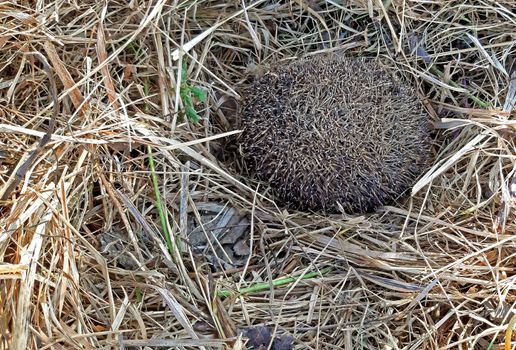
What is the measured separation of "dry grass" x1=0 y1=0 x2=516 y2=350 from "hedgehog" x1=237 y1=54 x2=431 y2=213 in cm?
10

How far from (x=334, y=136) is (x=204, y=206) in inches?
24.7

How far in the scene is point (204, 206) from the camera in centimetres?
265

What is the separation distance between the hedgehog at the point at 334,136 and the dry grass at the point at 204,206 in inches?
4.1

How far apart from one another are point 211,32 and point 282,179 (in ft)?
2.63

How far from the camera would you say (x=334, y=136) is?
262 cm

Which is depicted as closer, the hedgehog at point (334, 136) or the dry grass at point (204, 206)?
the dry grass at point (204, 206)

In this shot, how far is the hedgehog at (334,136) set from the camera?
263 cm

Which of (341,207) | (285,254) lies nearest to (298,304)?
(285,254)

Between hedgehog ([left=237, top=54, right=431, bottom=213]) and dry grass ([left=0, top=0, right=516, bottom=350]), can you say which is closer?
dry grass ([left=0, top=0, right=516, bottom=350])

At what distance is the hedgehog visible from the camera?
263cm

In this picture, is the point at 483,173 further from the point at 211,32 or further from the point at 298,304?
the point at 211,32

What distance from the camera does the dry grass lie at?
7.20 feet

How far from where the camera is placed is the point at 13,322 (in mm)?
2002

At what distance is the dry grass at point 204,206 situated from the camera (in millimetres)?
2193
